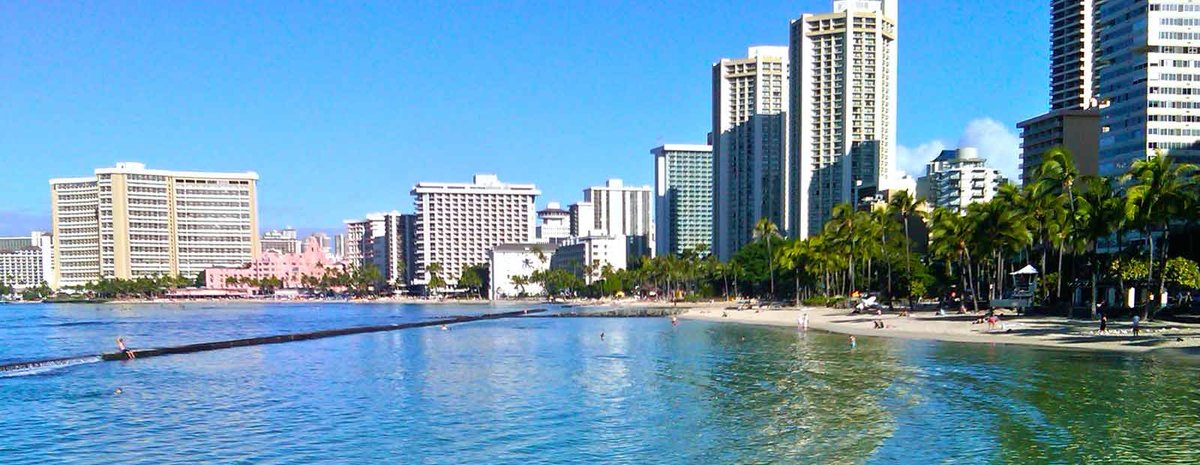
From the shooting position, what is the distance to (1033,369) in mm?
36312

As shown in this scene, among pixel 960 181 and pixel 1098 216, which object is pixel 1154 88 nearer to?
pixel 960 181

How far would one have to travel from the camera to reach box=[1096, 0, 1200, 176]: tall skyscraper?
11412cm

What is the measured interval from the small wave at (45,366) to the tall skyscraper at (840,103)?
135344 mm

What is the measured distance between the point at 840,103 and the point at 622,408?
14382 centimetres

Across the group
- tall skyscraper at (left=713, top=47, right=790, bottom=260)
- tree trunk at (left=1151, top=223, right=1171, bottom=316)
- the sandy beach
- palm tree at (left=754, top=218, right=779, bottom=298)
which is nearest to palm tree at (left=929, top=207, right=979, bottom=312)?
the sandy beach

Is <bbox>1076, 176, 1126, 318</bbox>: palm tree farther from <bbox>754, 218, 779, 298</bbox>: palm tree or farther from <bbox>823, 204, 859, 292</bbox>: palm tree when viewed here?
<bbox>754, 218, 779, 298</bbox>: palm tree

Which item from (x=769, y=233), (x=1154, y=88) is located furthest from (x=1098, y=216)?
(x=1154, y=88)

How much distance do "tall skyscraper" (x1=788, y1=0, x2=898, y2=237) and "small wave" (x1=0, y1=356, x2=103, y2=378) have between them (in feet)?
444

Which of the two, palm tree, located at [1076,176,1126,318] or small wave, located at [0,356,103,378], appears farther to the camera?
palm tree, located at [1076,176,1126,318]

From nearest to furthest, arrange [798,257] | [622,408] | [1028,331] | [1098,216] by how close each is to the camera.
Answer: [622,408] < [1028,331] < [1098,216] < [798,257]

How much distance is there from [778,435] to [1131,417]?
10.8 metres

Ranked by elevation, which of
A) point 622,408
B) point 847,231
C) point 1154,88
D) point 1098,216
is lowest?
point 622,408

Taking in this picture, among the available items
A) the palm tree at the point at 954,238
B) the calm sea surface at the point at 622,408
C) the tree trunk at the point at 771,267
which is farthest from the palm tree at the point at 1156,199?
the tree trunk at the point at 771,267

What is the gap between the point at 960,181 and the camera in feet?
577
